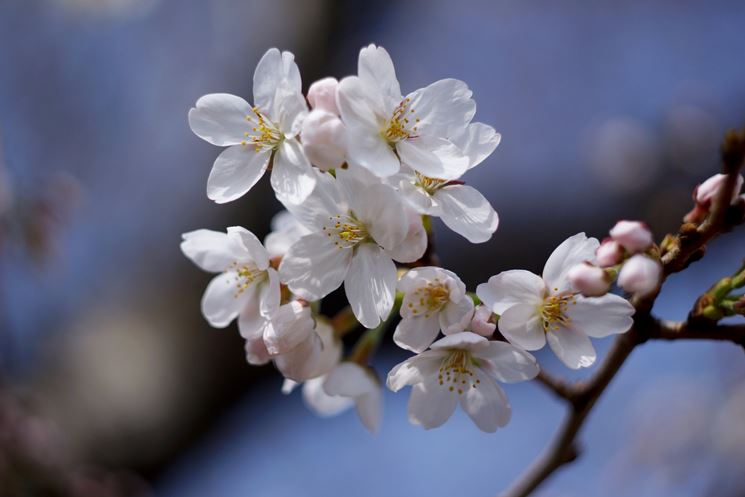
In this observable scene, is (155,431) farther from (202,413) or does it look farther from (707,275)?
(707,275)

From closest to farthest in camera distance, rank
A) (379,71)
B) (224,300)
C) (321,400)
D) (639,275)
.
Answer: (639,275)
(379,71)
(224,300)
(321,400)

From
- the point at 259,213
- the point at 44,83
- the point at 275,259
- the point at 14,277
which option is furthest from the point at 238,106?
the point at 44,83

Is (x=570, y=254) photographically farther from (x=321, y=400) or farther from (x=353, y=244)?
(x=321, y=400)

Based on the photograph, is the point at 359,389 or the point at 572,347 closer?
the point at 572,347

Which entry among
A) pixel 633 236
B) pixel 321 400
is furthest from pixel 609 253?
pixel 321 400

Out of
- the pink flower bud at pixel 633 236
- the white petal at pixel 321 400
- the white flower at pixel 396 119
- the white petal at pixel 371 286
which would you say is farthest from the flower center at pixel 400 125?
the white petal at pixel 321 400

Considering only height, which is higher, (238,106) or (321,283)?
(238,106)
